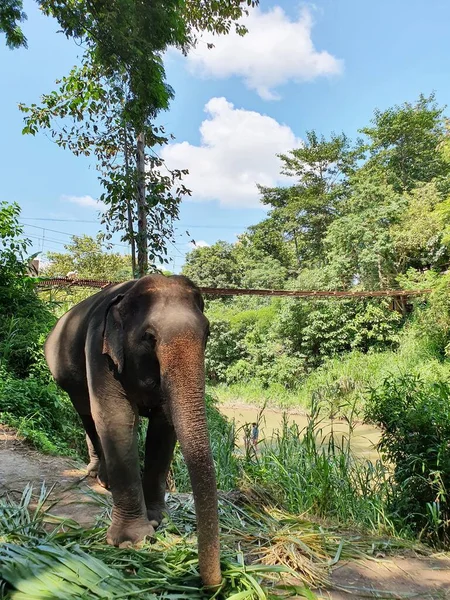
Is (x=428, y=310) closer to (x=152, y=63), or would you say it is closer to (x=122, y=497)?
(x=152, y=63)

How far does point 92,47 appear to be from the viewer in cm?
623

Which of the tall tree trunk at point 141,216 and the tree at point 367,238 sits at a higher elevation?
the tree at point 367,238

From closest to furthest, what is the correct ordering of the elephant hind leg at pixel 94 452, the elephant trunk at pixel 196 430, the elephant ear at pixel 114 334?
the elephant trunk at pixel 196 430 < the elephant ear at pixel 114 334 < the elephant hind leg at pixel 94 452

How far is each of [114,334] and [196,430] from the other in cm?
75

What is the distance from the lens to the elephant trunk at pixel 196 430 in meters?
1.94

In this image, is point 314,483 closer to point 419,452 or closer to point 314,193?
point 419,452

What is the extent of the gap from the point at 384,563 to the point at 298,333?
Result: 18.0 meters

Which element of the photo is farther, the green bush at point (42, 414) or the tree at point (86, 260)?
the tree at point (86, 260)

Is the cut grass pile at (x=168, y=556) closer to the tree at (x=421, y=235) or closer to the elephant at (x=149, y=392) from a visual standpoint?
the elephant at (x=149, y=392)

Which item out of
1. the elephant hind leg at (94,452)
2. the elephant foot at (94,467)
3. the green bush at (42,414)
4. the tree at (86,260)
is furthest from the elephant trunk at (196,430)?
the tree at (86,260)

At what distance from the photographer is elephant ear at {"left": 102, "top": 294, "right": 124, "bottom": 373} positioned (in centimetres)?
242

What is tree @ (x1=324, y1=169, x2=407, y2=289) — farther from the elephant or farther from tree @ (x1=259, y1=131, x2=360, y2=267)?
the elephant

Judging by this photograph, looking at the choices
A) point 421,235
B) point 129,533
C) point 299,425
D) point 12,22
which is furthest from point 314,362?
point 129,533

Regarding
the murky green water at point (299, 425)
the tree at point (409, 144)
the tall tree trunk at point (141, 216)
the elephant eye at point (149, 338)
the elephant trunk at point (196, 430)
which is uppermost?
the tree at point (409, 144)
